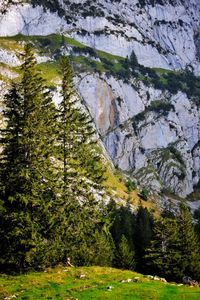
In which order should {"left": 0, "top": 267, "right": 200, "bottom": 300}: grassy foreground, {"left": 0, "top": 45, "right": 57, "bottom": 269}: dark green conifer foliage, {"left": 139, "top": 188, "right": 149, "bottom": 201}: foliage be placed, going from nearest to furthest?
{"left": 0, "top": 267, "right": 200, "bottom": 300}: grassy foreground < {"left": 0, "top": 45, "right": 57, "bottom": 269}: dark green conifer foliage < {"left": 139, "top": 188, "right": 149, "bottom": 201}: foliage

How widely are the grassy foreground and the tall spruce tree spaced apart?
909cm

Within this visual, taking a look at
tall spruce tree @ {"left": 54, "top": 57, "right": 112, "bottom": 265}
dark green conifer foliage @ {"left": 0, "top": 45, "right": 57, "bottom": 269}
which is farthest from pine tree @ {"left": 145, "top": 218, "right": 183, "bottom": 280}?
dark green conifer foliage @ {"left": 0, "top": 45, "right": 57, "bottom": 269}

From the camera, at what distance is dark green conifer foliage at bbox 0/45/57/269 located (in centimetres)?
3788

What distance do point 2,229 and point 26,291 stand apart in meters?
12.3

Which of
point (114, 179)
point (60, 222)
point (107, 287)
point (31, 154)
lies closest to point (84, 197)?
point (60, 222)

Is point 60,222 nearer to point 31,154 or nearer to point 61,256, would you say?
point 61,256

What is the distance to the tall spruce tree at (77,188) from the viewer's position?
44.6 metres

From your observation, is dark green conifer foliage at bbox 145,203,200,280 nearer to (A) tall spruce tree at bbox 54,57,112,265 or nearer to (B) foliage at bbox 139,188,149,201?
(A) tall spruce tree at bbox 54,57,112,265

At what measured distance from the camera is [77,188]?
154 feet

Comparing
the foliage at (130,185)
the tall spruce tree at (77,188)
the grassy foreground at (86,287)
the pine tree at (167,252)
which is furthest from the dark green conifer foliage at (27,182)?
the foliage at (130,185)

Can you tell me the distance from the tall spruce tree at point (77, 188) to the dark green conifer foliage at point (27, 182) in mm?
2863

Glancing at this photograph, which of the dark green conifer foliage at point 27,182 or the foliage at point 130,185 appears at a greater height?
the foliage at point 130,185

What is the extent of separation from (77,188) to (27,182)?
8545mm

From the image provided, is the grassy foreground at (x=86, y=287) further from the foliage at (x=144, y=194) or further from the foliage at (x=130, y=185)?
the foliage at (x=144, y=194)
